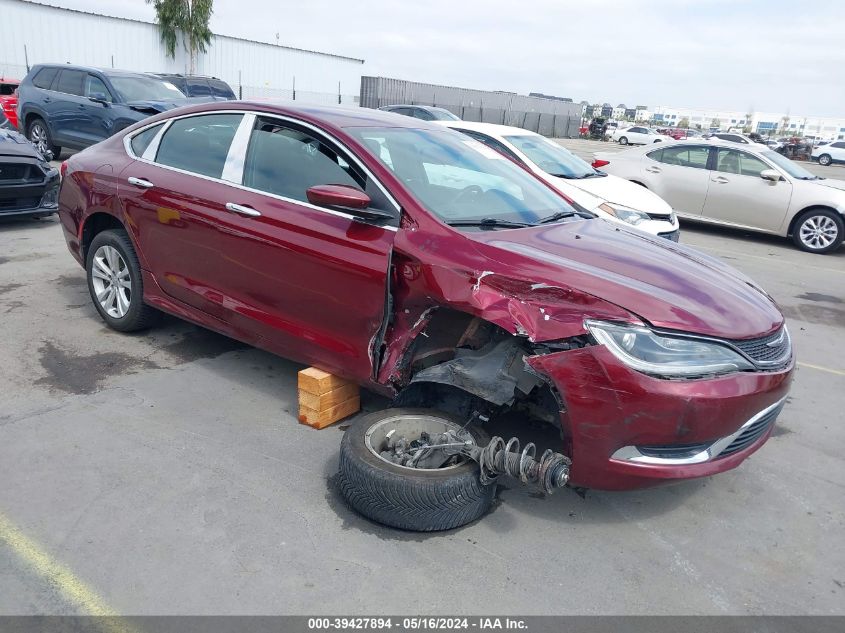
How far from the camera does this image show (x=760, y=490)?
365 centimetres

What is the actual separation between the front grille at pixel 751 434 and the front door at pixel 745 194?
9.09 meters

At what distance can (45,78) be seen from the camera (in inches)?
556

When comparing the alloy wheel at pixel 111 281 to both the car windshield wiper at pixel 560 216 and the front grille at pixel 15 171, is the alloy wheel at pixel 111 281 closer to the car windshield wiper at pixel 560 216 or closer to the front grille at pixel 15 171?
the car windshield wiper at pixel 560 216

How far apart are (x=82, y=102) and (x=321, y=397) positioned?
11872 millimetres

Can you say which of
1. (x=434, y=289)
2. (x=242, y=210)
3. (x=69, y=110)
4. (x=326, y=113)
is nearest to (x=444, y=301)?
(x=434, y=289)

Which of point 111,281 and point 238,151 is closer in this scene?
point 238,151

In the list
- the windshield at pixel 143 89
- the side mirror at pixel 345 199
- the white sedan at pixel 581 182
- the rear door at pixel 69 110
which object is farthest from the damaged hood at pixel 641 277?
the rear door at pixel 69 110

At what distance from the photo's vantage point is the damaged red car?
9.46ft

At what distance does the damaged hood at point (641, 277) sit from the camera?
9.70 feet

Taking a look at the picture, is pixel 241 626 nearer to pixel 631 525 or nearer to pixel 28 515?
pixel 28 515

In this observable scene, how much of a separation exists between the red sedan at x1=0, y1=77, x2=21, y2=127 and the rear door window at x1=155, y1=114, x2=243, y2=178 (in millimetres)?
14694

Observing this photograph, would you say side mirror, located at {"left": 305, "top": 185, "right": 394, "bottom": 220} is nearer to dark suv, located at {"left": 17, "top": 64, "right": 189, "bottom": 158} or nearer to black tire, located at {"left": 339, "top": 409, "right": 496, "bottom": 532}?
black tire, located at {"left": 339, "top": 409, "right": 496, "bottom": 532}

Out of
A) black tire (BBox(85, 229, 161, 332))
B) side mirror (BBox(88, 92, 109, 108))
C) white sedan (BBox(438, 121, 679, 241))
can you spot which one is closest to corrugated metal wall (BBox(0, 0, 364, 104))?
side mirror (BBox(88, 92, 109, 108))

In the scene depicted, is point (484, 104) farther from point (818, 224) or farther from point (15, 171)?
point (15, 171)
